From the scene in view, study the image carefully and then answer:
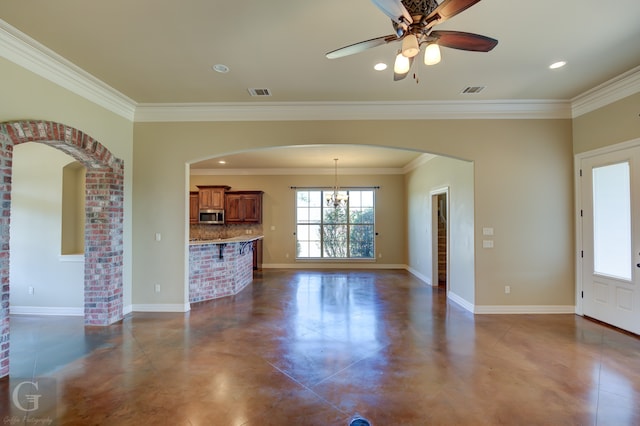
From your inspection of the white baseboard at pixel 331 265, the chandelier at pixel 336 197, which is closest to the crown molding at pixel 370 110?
the chandelier at pixel 336 197

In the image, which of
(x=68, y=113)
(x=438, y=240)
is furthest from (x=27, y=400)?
(x=438, y=240)

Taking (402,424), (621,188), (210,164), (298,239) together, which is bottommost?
(402,424)

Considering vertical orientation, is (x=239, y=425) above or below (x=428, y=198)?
below

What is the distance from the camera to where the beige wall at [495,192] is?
14.5 ft

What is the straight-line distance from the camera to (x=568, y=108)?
4.36 m

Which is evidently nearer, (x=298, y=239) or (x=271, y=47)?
(x=271, y=47)

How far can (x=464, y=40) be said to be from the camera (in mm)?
2109

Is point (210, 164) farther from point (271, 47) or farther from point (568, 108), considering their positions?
point (568, 108)

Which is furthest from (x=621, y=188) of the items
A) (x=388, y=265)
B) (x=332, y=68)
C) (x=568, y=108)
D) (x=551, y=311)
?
(x=388, y=265)

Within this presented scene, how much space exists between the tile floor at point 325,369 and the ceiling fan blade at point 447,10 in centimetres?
276

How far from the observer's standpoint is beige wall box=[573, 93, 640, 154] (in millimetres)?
3576

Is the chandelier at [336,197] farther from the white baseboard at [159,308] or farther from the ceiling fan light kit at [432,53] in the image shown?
the ceiling fan light kit at [432,53]

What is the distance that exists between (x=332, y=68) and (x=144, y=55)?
6.61ft

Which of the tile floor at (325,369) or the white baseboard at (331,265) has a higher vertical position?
the white baseboard at (331,265)
